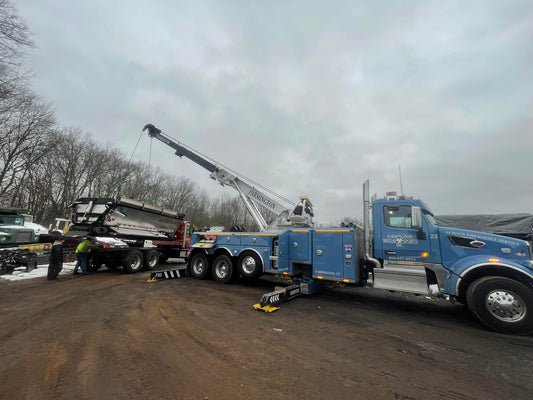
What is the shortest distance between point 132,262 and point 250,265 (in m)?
6.05

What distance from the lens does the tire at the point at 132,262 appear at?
10938mm

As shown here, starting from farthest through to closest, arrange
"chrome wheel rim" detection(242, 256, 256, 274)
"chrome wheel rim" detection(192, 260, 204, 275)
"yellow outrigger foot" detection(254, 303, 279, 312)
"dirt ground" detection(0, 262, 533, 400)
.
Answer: "chrome wheel rim" detection(192, 260, 204, 275) → "chrome wheel rim" detection(242, 256, 256, 274) → "yellow outrigger foot" detection(254, 303, 279, 312) → "dirt ground" detection(0, 262, 533, 400)

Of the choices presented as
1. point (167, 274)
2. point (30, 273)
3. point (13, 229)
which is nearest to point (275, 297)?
point (167, 274)

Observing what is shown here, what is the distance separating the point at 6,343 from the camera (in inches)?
154

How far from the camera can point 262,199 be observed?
35.9ft

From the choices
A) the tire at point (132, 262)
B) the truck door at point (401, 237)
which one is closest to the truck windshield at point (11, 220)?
the tire at point (132, 262)

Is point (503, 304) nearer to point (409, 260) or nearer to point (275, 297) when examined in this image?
point (409, 260)

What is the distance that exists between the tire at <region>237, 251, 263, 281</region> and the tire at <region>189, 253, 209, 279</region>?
5.92 feet

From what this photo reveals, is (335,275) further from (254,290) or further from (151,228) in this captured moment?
(151,228)

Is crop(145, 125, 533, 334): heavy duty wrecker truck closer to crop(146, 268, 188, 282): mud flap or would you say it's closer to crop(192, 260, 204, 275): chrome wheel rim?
crop(192, 260, 204, 275): chrome wheel rim

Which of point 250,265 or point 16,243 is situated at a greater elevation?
point 16,243

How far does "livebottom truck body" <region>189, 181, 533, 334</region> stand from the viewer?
511cm

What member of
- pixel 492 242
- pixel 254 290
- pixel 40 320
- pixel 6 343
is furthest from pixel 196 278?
pixel 492 242

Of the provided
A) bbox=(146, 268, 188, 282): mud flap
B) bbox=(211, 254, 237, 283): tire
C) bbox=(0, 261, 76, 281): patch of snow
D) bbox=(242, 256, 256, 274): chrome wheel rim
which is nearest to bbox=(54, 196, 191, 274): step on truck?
bbox=(0, 261, 76, 281): patch of snow
